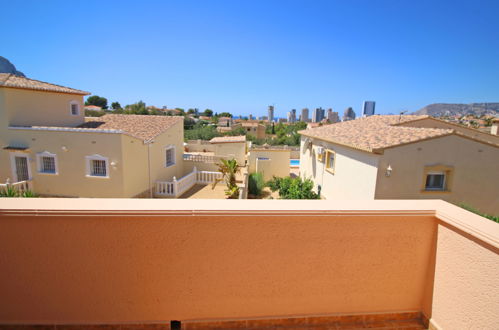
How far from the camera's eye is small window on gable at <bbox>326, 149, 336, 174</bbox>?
45.4 feet

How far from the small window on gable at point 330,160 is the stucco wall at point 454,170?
156 inches

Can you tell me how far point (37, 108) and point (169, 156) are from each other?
7.77 metres

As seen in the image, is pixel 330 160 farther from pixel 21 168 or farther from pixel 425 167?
pixel 21 168

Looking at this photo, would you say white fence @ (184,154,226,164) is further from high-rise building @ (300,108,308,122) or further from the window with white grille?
high-rise building @ (300,108,308,122)

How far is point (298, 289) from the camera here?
108 inches

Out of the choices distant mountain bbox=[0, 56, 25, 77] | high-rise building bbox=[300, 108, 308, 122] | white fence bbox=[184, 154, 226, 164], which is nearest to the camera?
white fence bbox=[184, 154, 226, 164]

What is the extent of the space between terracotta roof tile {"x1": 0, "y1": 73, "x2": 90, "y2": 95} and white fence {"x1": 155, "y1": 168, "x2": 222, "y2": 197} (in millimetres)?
8190

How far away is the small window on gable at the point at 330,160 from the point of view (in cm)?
1385

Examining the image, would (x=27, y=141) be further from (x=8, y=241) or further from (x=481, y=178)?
(x=481, y=178)

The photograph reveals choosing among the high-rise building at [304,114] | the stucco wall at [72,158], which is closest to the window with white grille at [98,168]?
the stucco wall at [72,158]

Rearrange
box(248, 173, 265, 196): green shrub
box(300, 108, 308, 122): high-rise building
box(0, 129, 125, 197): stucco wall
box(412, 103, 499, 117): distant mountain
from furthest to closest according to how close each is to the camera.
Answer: box(300, 108, 308, 122): high-rise building
box(412, 103, 499, 117): distant mountain
box(248, 173, 265, 196): green shrub
box(0, 129, 125, 197): stucco wall

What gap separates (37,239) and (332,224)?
2937 mm

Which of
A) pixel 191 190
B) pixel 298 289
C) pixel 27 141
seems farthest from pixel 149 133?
pixel 298 289

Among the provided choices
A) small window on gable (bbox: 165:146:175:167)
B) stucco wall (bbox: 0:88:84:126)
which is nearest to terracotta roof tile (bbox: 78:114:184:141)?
stucco wall (bbox: 0:88:84:126)
